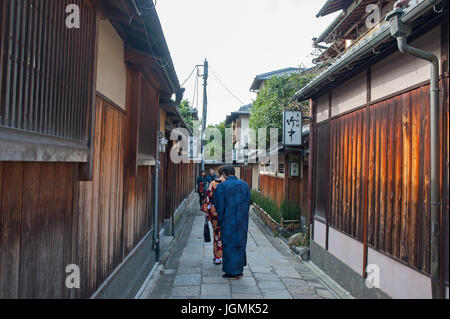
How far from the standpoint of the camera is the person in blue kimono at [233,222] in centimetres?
721

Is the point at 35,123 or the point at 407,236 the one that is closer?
the point at 35,123

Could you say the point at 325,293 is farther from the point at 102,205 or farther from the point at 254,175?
the point at 254,175

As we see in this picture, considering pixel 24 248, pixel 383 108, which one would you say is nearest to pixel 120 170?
pixel 24 248

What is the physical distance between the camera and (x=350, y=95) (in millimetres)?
6711

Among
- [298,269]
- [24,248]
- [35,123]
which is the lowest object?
[298,269]

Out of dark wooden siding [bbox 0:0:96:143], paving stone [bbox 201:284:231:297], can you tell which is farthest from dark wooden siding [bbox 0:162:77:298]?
paving stone [bbox 201:284:231:297]

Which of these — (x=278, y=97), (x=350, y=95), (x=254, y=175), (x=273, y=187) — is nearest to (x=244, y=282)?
(x=350, y=95)

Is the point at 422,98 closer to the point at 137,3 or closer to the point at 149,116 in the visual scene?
the point at 137,3

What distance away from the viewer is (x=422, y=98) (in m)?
4.18

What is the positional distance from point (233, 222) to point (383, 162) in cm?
333

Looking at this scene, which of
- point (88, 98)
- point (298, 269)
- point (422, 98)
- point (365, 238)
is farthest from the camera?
point (298, 269)

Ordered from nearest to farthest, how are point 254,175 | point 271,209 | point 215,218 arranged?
point 215,218 → point 271,209 → point 254,175

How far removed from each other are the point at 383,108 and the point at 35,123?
4.77m
